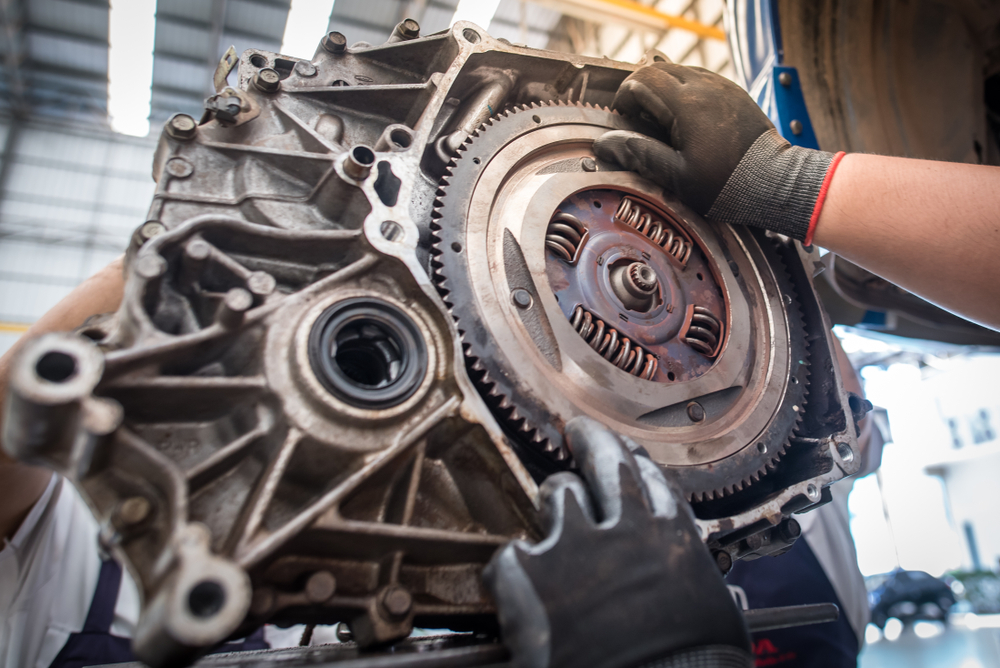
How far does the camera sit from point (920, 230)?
1351 millimetres

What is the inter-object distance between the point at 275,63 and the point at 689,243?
120 centimetres

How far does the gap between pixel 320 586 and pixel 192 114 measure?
14230mm

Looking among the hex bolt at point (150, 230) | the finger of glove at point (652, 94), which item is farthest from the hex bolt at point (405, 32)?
the hex bolt at point (150, 230)

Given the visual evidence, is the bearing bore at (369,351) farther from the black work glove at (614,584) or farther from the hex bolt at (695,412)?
the hex bolt at (695,412)

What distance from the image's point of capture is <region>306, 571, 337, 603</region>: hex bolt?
879mm

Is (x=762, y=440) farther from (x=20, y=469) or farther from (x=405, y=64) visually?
(x=20, y=469)

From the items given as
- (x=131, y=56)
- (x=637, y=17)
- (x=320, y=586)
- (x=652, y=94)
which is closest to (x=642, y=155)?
(x=652, y=94)

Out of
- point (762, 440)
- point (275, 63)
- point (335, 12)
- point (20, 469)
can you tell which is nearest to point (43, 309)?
point (335, 12)

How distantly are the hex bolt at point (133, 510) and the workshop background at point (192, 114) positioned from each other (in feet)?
26.9

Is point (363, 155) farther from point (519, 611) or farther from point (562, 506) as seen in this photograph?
point (519, 611)

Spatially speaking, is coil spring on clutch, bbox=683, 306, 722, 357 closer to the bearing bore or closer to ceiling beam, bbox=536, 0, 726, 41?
the bearing bore

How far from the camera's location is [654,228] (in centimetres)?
159

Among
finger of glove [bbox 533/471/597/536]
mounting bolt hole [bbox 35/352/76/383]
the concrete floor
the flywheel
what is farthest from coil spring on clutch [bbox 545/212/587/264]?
the concrete floor

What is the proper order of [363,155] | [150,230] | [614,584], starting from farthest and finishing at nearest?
[363,155] < [150,230] < [614,584]
